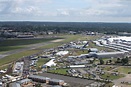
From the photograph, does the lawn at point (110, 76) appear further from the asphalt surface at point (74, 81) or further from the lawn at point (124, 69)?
the asphalt surface at point (74, 81)

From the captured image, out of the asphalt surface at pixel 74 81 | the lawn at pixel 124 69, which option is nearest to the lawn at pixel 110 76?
the lawn at pixel 124 69

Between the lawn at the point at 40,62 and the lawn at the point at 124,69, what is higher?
the lawn at the point at 124,69

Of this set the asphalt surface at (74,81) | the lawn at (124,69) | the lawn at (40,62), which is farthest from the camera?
the lawn at (40,62)

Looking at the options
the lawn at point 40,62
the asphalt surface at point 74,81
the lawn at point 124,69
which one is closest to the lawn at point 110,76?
the lawn at point 124,69

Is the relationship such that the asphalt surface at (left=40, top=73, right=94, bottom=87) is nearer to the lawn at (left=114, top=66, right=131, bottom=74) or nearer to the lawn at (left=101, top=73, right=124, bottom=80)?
the lawn at (left=101, top=73, right=124, bottom=80)

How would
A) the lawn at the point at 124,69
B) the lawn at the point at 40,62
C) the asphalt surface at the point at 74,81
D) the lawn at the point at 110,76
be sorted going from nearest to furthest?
the asphalt surface at the point at 74,81
the lawn at the point at 110,76
the lawn at the point at 124,69
the lawn at the point at 40,62

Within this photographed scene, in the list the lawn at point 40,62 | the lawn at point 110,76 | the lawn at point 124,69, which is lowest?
the lawn at point 40,62

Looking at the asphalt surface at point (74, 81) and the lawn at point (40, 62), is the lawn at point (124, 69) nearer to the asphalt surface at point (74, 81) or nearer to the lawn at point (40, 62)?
the asphalt surface at point (74, 81)

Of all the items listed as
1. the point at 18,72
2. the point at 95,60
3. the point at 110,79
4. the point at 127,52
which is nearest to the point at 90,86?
the point at 110,79

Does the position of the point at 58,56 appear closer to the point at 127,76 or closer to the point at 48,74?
the point at 48,74

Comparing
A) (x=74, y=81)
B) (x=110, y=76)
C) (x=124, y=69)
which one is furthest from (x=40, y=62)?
(x=110, y=76)

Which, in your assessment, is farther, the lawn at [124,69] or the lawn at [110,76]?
the lawn at [124,69]
